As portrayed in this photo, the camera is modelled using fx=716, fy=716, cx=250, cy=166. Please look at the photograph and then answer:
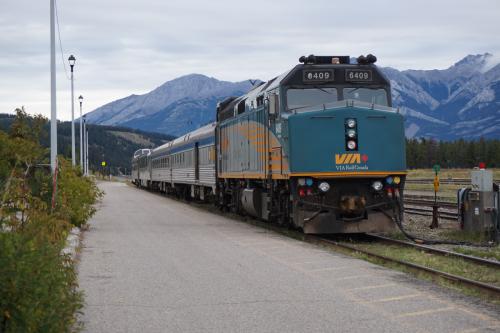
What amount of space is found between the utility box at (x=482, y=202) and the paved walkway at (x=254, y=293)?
422cm

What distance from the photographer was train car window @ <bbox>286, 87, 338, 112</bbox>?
16703 millimetres

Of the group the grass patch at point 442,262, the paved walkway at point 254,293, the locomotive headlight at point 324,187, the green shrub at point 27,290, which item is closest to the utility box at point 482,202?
the grass patch at point 442,262

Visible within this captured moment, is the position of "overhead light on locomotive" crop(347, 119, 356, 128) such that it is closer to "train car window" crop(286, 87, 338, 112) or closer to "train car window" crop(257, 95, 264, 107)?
"train car window" crop(286, 87, 338, 112)

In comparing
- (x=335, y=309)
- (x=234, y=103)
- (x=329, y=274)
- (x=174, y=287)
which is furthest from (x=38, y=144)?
(x=234, y=103)

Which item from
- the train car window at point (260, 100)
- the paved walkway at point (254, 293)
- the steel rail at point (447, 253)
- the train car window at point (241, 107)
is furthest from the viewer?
the train car window at point (241, 107)

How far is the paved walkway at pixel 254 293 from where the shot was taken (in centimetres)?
750

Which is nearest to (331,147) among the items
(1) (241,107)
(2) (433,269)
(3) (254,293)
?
(2) (433,269)

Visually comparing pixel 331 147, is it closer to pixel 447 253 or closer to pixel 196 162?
pixel 447 253

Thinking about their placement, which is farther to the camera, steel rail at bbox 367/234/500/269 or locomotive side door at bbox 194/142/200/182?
locomotive side door at bbox 194/142/200/182

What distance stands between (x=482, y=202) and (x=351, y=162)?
10.5 feet

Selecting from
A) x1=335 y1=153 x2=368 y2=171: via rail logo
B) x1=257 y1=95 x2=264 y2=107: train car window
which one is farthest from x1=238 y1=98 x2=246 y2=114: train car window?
x1=335 y1=153 x2=368 y2=171: via rail logo

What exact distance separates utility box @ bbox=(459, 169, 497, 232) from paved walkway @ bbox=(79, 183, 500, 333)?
4218 millimetres

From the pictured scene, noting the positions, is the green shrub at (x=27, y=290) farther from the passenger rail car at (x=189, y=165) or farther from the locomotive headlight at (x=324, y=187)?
the passenger rail car at (x=189, y=165)

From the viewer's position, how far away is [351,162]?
1580 cm
